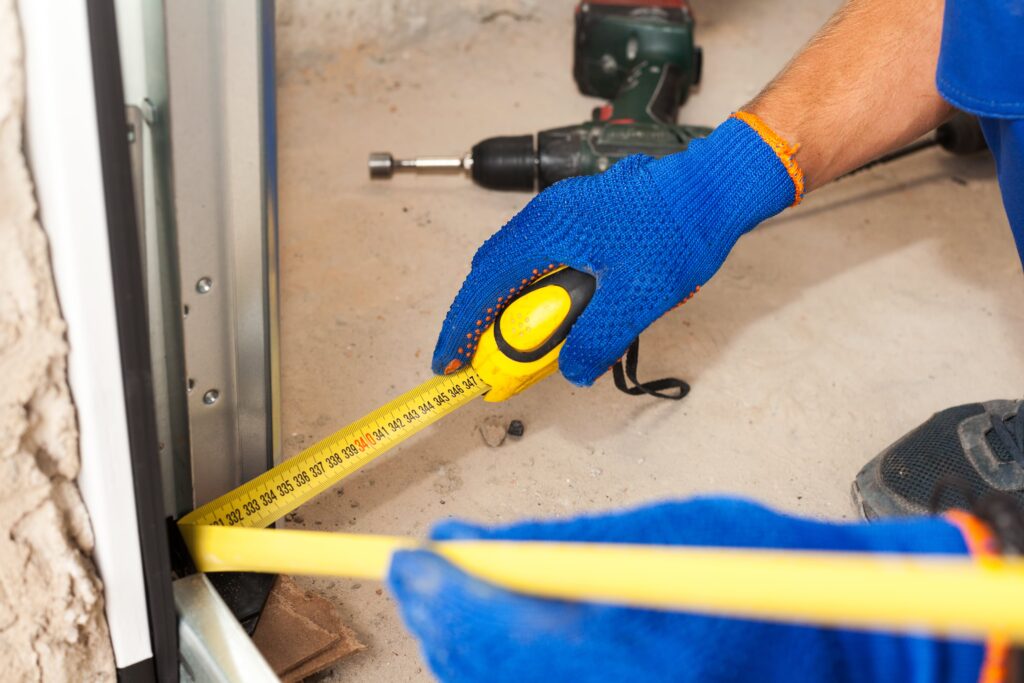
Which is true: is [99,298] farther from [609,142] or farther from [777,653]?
[609,142]

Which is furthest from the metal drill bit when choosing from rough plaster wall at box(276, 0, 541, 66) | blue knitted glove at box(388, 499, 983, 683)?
blue knitted glove at box(388, 499, 983, 683)

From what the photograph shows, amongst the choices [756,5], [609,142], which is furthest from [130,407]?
[756,5]

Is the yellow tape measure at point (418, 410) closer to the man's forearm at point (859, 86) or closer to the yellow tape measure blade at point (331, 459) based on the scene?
the yellow tape measure blade at point (331, 459)

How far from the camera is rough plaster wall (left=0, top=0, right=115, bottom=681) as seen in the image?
0.68m

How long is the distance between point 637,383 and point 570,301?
0.25m

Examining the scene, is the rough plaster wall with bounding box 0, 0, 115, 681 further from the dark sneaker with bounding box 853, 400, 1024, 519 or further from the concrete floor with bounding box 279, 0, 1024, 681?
the dark sneaker with bounding box 853, 400, 1024, 519

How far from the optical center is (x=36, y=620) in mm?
818

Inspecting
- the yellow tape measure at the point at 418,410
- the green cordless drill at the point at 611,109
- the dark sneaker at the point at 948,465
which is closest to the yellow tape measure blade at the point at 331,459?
the yellow tape measure at the point at 418,410

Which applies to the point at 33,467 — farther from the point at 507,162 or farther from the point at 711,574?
the point at 507,162

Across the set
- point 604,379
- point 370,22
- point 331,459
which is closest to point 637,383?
point 604,379

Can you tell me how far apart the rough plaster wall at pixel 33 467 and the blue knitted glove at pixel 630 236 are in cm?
43

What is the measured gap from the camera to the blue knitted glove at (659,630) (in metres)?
0.60

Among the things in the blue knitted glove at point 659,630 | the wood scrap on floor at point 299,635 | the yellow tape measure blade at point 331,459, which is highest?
the blue knitted glove at point 659,630

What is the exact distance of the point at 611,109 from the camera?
6.36 ft
